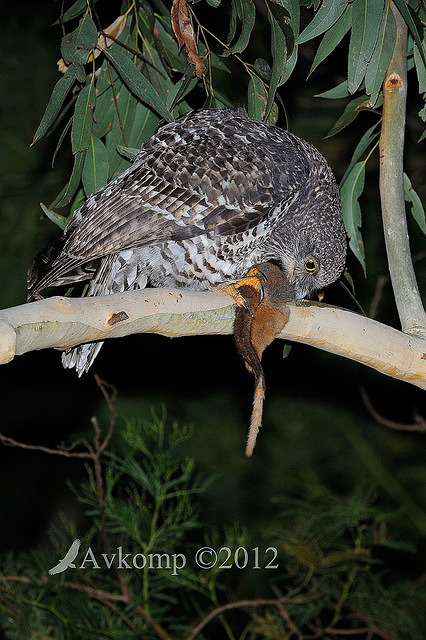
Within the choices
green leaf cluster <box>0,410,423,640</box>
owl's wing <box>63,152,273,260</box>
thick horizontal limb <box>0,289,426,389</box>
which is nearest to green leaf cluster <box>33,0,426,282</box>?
owl's wing <box>63,152,273,260</box>

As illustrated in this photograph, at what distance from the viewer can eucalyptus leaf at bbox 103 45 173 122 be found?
2.43 metres

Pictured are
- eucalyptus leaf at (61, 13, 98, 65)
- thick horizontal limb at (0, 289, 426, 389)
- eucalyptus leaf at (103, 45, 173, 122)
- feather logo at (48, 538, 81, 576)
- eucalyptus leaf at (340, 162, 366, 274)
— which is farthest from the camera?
eucalyptus leaf at (340, 162, 366, 274)

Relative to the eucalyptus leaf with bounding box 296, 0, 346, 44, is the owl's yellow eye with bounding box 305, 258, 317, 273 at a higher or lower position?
lower

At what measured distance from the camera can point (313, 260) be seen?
9.05 feet

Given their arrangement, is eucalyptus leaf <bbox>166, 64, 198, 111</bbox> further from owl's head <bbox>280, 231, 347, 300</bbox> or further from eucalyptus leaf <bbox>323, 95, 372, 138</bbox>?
owl's head <bbox>280, 231, 347, 300</bbox>

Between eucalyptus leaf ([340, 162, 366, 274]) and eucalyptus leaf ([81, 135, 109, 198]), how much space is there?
0.85 meters

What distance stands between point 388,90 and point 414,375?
874 mm

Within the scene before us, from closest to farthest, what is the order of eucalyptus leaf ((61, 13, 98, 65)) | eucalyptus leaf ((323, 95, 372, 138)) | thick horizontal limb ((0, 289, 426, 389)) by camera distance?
thick horizontal limb ((0, 289, 426, 389)) < eucalyptus leaf ((61, 13, 98, 65)) < eucalyptus leaf ((323, 95, 372, 138))

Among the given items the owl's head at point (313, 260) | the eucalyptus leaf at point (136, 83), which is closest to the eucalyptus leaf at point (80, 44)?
the eucalyptus leaf at point (136, 83)

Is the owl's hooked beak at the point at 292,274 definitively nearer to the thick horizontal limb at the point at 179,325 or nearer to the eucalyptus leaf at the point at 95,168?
the thick horizontal limb at the point at 179,325

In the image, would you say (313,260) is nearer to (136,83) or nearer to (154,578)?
(136,83)

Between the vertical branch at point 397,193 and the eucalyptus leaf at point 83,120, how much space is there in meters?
0.89

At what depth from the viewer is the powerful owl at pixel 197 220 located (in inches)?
99.2

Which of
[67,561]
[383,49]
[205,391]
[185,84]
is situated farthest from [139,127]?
[205,391]
